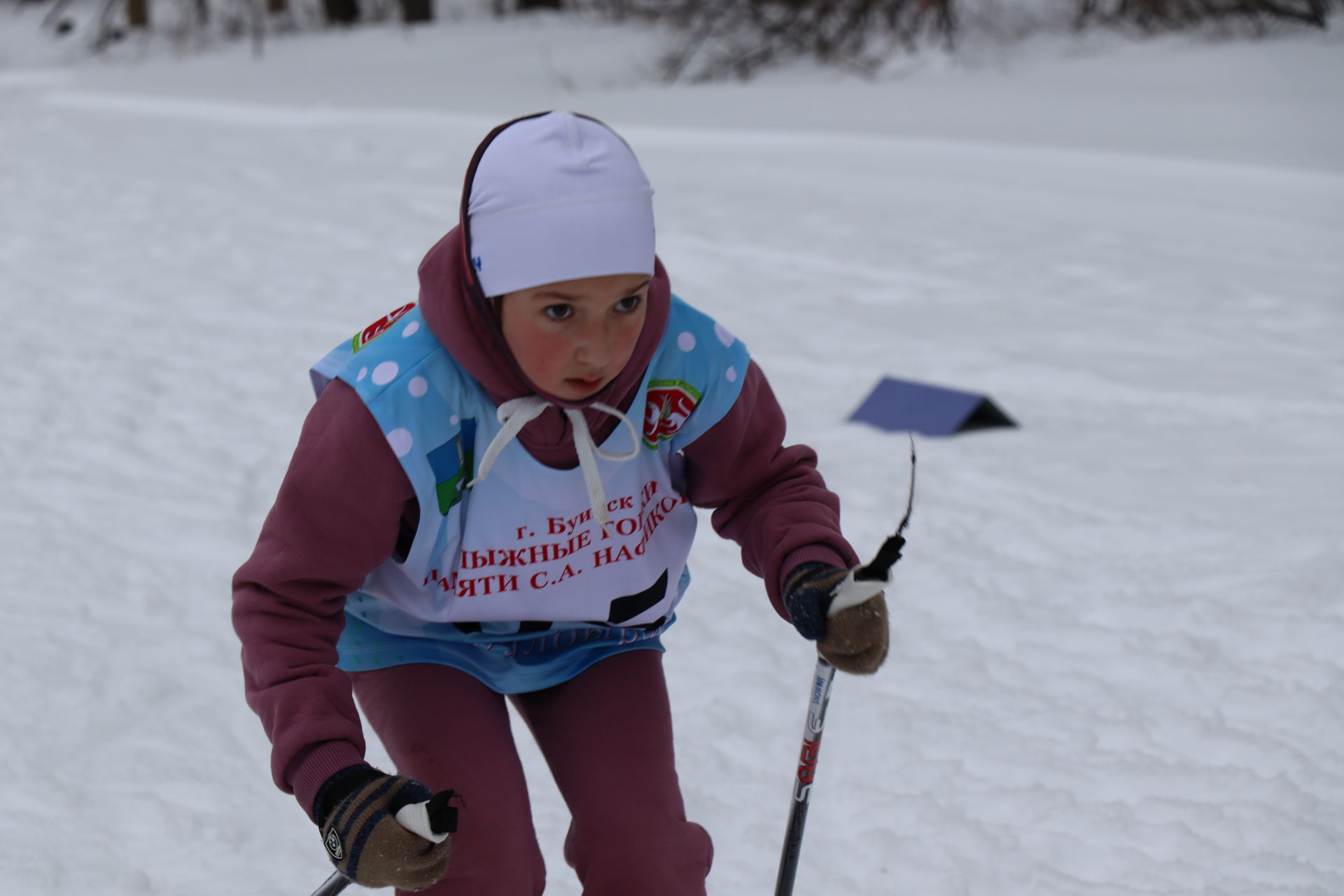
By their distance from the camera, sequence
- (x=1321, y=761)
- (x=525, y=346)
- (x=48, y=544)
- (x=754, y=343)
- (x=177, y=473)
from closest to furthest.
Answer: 1. (x=525, y=346)
2. (x=1321, y=761)
3. (x=48, y=544)
4. (x=177, y=473)
5. (x=754, y=343)

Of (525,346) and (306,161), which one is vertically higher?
(525,346)

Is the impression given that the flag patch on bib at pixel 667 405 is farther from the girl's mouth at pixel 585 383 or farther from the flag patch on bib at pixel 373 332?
the flag patch on bib at pixel 373 332

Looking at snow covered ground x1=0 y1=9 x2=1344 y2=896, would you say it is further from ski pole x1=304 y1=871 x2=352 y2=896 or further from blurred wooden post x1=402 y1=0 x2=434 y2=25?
blurred wooden post x1=402 y1=0 x2=434 y2=25

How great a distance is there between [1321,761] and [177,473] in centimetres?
314

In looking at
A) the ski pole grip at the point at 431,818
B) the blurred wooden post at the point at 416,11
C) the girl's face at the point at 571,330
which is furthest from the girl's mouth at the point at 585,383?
the blurred wooden post at the point at 416,11

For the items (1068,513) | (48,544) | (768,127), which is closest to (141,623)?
(48,544)

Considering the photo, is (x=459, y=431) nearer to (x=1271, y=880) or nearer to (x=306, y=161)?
(x=1271, y=880)

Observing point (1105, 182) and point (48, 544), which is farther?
point (1105, 182)

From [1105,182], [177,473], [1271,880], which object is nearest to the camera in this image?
[1271,880]

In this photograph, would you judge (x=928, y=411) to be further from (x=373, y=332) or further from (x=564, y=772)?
(x=373, y=332)

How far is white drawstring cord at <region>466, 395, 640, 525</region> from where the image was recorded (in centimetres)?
170

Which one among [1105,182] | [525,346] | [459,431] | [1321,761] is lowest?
[1105,182]

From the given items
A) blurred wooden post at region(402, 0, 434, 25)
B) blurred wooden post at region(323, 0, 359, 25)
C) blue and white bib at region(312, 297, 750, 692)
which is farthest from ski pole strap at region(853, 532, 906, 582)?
blurred wooden post at region(323, 0, 359, 25)

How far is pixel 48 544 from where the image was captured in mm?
A: 3494
